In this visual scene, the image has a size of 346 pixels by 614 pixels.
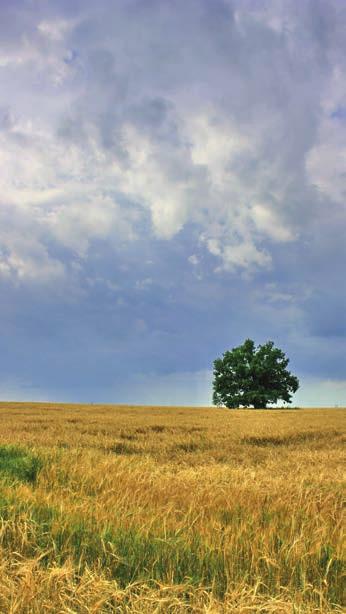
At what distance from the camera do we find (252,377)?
63656 mm

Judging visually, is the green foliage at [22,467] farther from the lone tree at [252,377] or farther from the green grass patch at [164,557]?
the lone tree at [252,377]

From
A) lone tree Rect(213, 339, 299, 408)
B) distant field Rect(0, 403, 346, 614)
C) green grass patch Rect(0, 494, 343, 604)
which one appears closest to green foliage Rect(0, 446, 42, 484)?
distant field Rect(0, 403, 346, 614)

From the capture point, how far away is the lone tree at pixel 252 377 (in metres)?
62.7

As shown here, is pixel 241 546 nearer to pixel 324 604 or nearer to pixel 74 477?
pixel 324 604

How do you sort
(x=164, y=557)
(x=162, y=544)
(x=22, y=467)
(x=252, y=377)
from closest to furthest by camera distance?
(x=164, y=557)
(x=162, y=544)
(x=22, y=467)
(x=252, y=377)

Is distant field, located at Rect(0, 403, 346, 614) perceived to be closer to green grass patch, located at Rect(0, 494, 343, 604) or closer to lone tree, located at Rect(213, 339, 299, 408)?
green grass patch, located at Rect(0, 494, 343, 604)

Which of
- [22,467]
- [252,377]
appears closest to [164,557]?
[22,467]

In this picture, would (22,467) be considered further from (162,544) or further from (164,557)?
(164,557)

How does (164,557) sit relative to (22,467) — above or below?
below

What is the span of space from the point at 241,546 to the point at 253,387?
6129 cm

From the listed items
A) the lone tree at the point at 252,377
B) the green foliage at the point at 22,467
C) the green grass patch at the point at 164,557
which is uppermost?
the lone tree at the point at 252,377

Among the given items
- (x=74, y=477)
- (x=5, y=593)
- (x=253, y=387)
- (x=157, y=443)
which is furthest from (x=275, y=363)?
(x=5, y=593)

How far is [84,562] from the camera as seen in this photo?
3543 millimetres

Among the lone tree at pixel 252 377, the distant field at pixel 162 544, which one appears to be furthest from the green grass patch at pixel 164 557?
the lone tree at pixel 252 377
